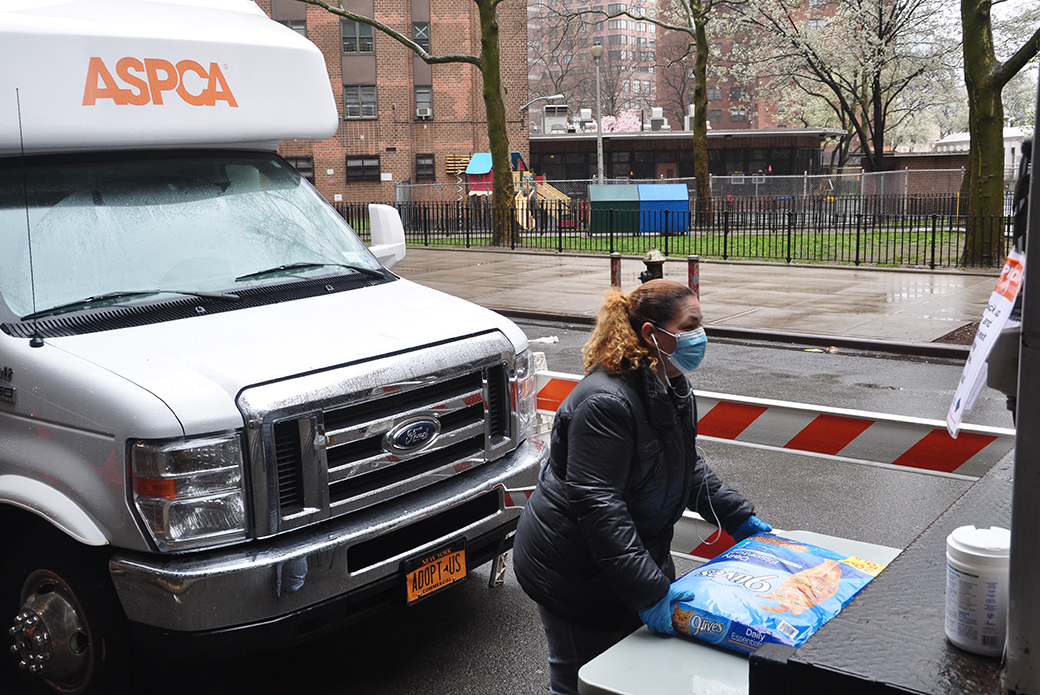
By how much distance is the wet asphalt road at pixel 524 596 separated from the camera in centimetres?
420

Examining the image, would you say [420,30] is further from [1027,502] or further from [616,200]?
[1027,502]

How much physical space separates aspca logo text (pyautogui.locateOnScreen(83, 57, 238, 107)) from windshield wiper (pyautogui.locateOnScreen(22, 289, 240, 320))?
3.04ft

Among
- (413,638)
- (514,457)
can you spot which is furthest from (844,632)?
(413,638)

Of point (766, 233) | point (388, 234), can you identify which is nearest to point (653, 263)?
point (388, 234)

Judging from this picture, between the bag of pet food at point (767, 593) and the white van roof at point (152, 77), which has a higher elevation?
the white van roof at point (152, 77)

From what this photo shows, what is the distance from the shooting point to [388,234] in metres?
5.99

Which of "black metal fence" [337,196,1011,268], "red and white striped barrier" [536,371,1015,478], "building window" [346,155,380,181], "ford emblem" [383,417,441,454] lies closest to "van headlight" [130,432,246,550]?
"ford emblem" [383,417,441,454]

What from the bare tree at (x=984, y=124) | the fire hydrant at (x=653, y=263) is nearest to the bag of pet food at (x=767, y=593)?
the fire hydrant at (x=653, y=263)

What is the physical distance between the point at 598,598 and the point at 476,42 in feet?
153

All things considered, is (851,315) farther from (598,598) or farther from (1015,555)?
(1015,555)

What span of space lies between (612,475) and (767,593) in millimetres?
572

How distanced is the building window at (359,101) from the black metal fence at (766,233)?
1370 centimetres

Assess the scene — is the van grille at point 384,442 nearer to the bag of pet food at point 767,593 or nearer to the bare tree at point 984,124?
the bag of pet food at point 767,593

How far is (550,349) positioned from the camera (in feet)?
40.6
